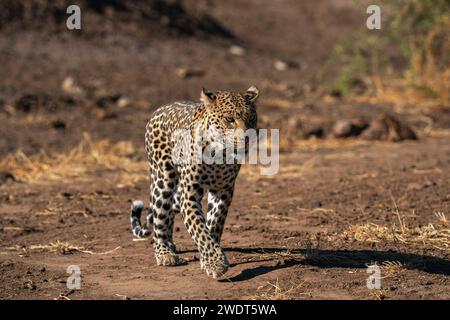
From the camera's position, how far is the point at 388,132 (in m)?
14.5

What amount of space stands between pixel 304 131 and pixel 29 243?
269 inches

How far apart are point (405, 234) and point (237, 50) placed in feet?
53.9

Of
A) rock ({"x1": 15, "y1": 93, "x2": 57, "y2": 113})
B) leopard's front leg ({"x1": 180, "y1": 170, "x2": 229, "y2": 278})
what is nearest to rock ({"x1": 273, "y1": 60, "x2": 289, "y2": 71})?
rock ({"x1": 15, "y1": 93, "x2": 57, "y2": 113})

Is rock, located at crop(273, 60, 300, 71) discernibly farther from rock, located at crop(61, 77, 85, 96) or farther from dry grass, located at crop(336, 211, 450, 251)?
dry grass, located at crop(336, 211, 450, 251)

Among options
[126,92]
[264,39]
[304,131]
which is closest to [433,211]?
[304,131]

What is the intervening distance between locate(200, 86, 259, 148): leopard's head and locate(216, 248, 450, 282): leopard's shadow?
1.06 meters

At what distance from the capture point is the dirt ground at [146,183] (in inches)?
287

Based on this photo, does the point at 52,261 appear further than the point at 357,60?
No

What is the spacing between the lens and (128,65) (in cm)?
2145

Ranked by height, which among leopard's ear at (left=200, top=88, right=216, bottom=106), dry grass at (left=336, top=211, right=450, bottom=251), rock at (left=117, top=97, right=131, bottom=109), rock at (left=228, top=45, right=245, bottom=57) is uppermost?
rock at (left=228, top=45, right=245, bottom=57)

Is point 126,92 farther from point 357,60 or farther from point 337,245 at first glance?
point 337,245

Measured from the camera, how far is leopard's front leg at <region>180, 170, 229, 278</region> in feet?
23.4

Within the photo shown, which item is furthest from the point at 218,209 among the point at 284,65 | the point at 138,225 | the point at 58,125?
the point at 284,65

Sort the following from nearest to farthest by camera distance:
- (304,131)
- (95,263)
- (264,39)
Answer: (95,263) → (304,131) → (264,39)
